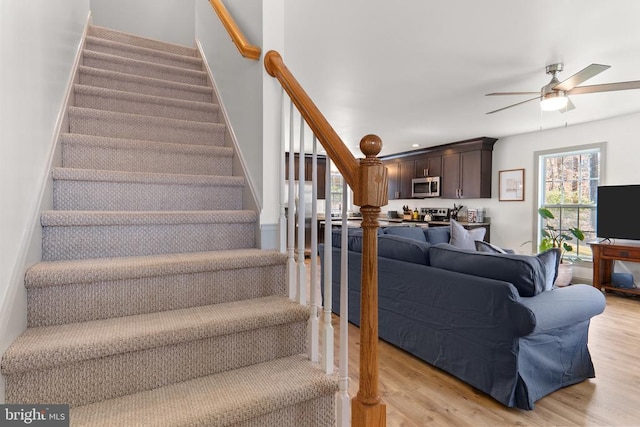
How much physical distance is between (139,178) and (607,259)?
217 inches

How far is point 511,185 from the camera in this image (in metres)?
6.15

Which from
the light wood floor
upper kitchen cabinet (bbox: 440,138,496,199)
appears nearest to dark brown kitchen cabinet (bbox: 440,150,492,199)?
upper kitchen cabinet (bbox: 440,138,496,199)

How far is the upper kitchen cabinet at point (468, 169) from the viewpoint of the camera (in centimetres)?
634

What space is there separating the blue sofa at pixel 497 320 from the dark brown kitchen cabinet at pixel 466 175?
13.7 ft

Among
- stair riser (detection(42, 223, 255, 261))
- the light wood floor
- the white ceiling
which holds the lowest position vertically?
the light wood floor

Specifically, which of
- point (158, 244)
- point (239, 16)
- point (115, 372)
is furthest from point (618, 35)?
point (115, 372)

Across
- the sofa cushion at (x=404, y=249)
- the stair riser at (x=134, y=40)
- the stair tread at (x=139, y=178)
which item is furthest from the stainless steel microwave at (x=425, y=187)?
the stair tread at (x=139, y=178)

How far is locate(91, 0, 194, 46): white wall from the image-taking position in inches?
156

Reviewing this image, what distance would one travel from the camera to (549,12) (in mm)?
2246

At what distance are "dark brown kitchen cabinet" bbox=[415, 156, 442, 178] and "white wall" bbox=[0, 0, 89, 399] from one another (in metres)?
6.57

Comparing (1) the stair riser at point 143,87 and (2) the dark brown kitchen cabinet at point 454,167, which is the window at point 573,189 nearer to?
(2) the dark brown kitchen cabinet at point 454,167

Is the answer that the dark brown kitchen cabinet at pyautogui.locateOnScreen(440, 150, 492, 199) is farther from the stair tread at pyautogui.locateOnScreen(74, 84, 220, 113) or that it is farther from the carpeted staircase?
the carpeted staircase

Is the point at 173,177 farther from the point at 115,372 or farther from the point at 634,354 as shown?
the point at 634,354

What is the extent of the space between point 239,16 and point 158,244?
4.85 ft
